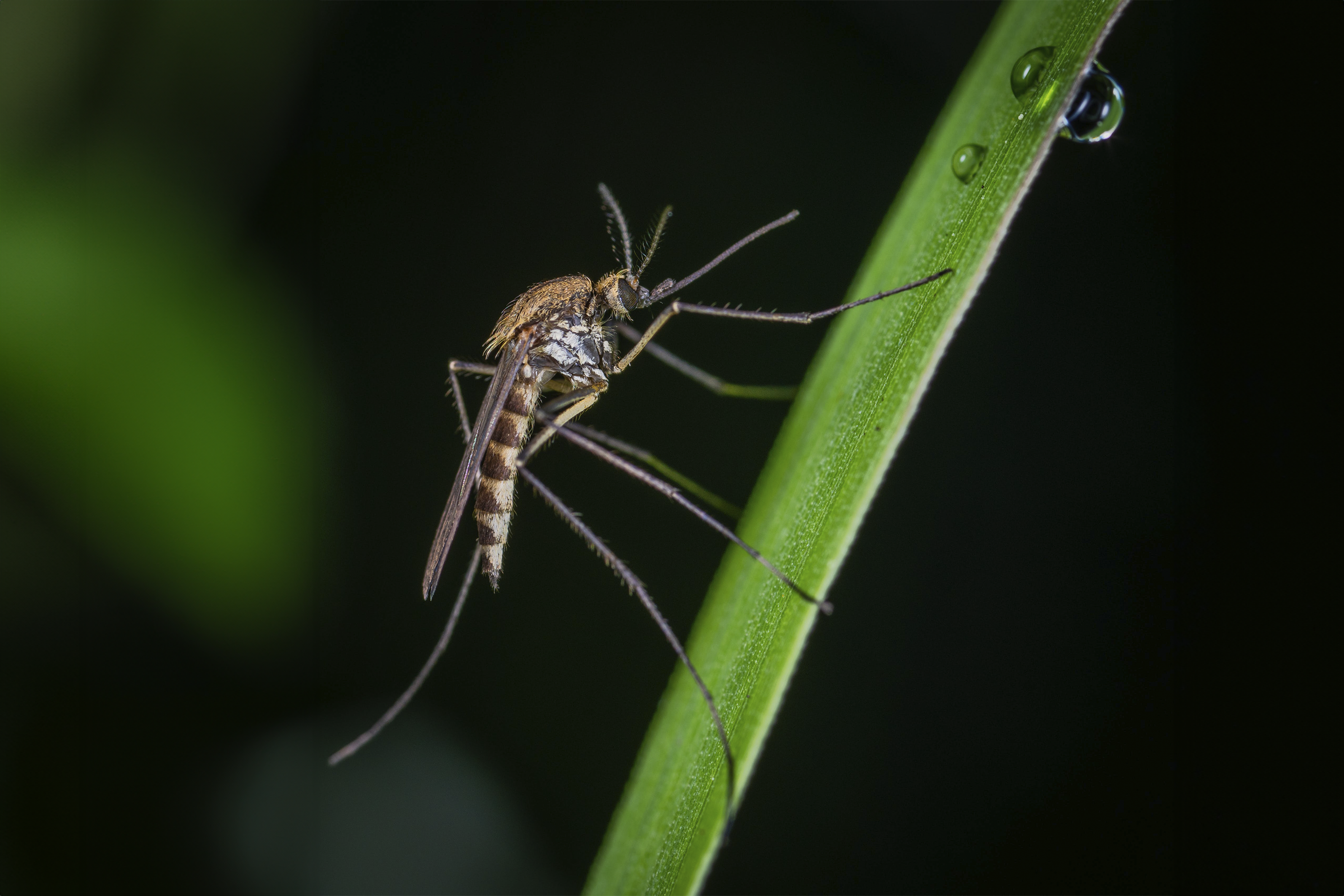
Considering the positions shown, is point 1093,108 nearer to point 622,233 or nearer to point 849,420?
point 849,420

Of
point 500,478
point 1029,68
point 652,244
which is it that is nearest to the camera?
point 1029,68

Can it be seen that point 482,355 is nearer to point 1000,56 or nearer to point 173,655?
point 173,655

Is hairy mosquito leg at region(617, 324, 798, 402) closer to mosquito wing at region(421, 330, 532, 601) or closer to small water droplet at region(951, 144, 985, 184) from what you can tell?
mosquito wing at region(421, 330, 532, 601)

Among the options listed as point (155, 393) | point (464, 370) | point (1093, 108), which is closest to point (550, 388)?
point (464, 370)

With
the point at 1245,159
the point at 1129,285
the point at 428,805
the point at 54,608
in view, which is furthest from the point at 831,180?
the point at 54,608

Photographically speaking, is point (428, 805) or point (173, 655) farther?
point (428, 805)

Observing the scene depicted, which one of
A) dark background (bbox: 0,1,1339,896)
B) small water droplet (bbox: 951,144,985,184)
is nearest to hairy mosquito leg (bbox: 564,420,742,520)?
dark background (bbox: 0,1,1339,896)
